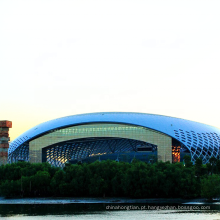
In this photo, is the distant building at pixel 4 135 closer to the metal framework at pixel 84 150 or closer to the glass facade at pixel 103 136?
the glass facade at pixel 103 136

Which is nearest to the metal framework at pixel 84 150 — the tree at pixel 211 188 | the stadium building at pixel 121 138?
the stadium building at pixel 121 138

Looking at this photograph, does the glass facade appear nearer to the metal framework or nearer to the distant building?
the metal framework

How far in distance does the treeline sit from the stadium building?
24012 millimetres

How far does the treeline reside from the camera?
8400 cm

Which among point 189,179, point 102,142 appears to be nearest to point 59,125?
point 102,142

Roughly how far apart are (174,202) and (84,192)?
53.0 feet

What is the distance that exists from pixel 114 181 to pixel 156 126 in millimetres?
38237

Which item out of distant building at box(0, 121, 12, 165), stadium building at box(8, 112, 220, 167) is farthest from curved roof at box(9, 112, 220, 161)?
distant building at box(0, 121, 12, 165)

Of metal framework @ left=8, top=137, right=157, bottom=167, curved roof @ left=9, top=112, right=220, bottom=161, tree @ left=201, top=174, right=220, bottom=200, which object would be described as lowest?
tree @ left=201, top=174, right=220, bottom=200

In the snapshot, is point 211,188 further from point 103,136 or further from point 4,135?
point 103,136

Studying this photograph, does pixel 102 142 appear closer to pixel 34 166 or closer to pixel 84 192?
pixel 34 166

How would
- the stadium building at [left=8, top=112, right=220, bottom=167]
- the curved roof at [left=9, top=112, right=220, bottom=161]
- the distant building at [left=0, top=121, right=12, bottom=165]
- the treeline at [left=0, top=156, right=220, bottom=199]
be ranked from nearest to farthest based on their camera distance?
the treeline at [left=0, top=156, right=220, bottom=199], the distant building at [left=0, top=121, right=12, bottom=165], the stadium building at [left=8, top=112, right=220, bottom=167], the curved roof at [left=9, top=112, right=220, bottom=161]

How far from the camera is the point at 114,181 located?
8681cm

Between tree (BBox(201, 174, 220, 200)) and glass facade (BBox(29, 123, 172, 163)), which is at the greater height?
glass facade (BBox(29, 123, 172, 163))
